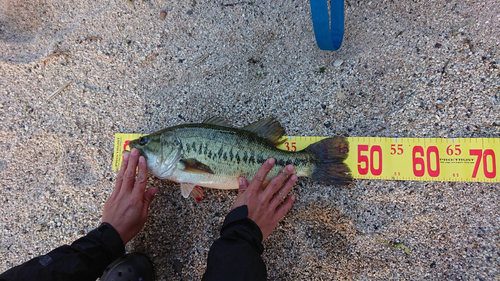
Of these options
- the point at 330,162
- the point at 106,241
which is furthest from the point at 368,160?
the point at 106,241

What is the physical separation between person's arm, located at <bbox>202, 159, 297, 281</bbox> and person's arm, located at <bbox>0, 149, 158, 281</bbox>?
3.02 ft

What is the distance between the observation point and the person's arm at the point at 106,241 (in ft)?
7.39

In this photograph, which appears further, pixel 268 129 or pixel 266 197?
pixel 268 129

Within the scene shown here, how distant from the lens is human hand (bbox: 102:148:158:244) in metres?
2.71

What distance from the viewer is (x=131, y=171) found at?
2.76m

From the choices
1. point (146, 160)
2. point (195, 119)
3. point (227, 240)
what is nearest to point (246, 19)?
point (195, 119)

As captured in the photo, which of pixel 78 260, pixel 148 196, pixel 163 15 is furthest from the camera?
pixel 163 15

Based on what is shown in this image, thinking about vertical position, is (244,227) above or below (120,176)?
below

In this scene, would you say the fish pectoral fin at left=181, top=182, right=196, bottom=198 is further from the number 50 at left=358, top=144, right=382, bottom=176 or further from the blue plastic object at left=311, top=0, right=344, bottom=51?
the blue plastic object at left=311, top=0, right=344, bottom=51

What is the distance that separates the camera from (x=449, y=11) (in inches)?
125

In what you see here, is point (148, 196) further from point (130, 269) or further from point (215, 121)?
point (215, 121)

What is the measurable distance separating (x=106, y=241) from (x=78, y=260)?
0.25m

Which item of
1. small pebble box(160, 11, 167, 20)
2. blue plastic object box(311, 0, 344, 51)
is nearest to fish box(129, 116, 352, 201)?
blue plastic object box(311, 0, 344, 51)

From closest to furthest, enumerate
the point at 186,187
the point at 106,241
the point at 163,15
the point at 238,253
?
1. the point at 238,253
2. the point at 106,241
3. the point at 186,187
4. the point at 163,15
